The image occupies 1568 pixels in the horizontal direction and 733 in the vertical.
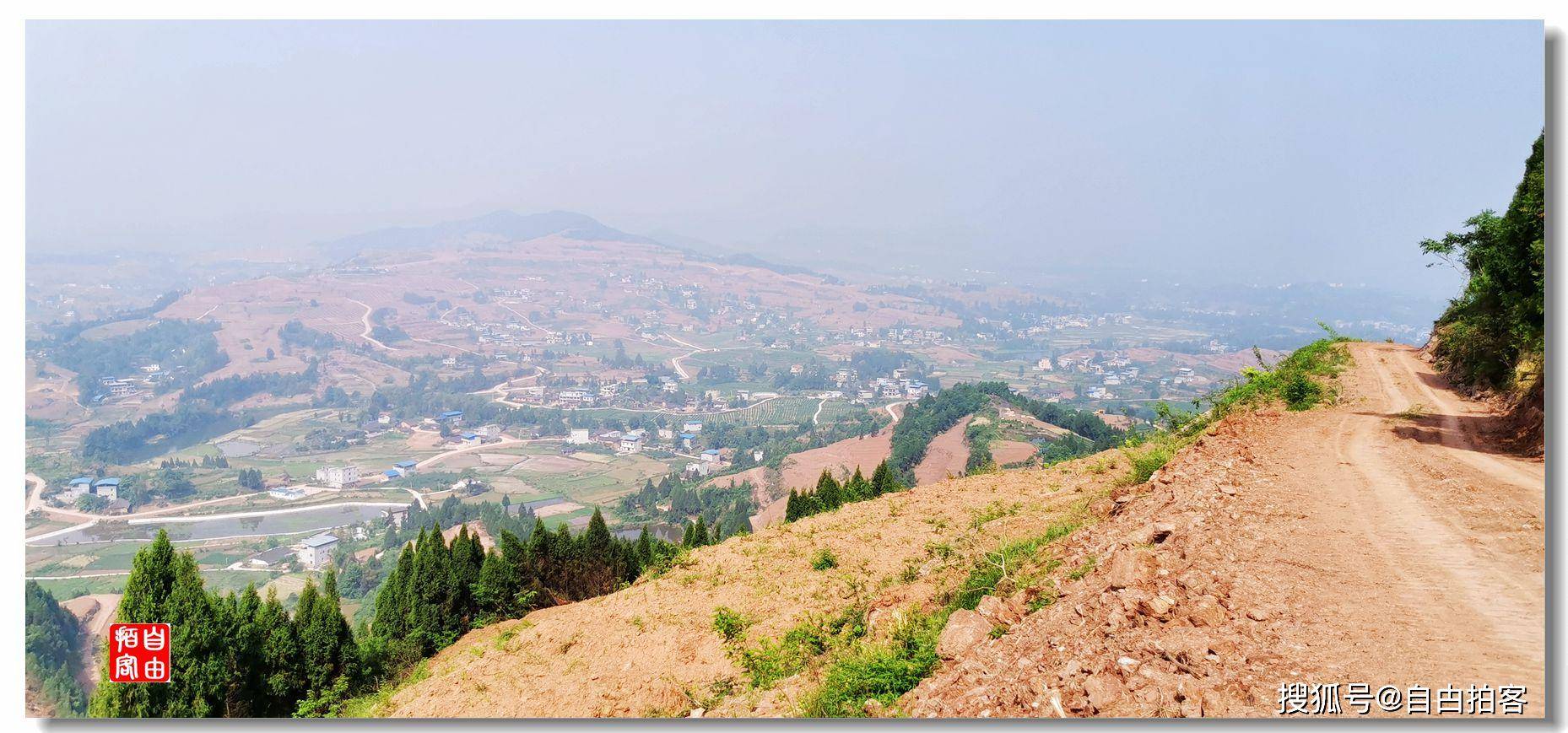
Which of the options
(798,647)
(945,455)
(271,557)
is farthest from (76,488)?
(798,647)

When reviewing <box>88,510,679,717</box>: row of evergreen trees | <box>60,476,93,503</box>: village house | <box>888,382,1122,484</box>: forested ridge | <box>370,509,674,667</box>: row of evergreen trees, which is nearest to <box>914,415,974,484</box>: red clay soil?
<box>888,382,1122,484</box>: forested ridge

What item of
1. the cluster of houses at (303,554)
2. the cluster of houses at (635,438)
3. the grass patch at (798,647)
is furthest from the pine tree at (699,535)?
the cluster of houses at (635,438)

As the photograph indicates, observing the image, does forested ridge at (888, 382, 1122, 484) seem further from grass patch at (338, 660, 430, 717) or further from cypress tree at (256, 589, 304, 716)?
cypress tree at (256, 589, 304, 716)

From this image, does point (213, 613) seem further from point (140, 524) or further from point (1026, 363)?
point (1026, 363)

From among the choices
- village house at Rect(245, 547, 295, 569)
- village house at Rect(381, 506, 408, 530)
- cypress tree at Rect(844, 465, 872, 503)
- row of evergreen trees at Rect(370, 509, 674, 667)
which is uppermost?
cypress tree at Rect(844, 465, 872, 503)

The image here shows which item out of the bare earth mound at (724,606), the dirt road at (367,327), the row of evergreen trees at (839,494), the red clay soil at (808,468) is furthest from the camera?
the dirt road at (367,327)

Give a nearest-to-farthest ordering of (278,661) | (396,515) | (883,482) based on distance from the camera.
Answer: (278,661), (883,482), (396,515)

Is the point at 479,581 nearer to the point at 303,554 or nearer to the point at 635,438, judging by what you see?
the point at 303,554

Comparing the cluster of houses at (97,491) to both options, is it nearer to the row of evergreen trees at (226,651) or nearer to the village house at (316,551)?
the village house at (316,551)
